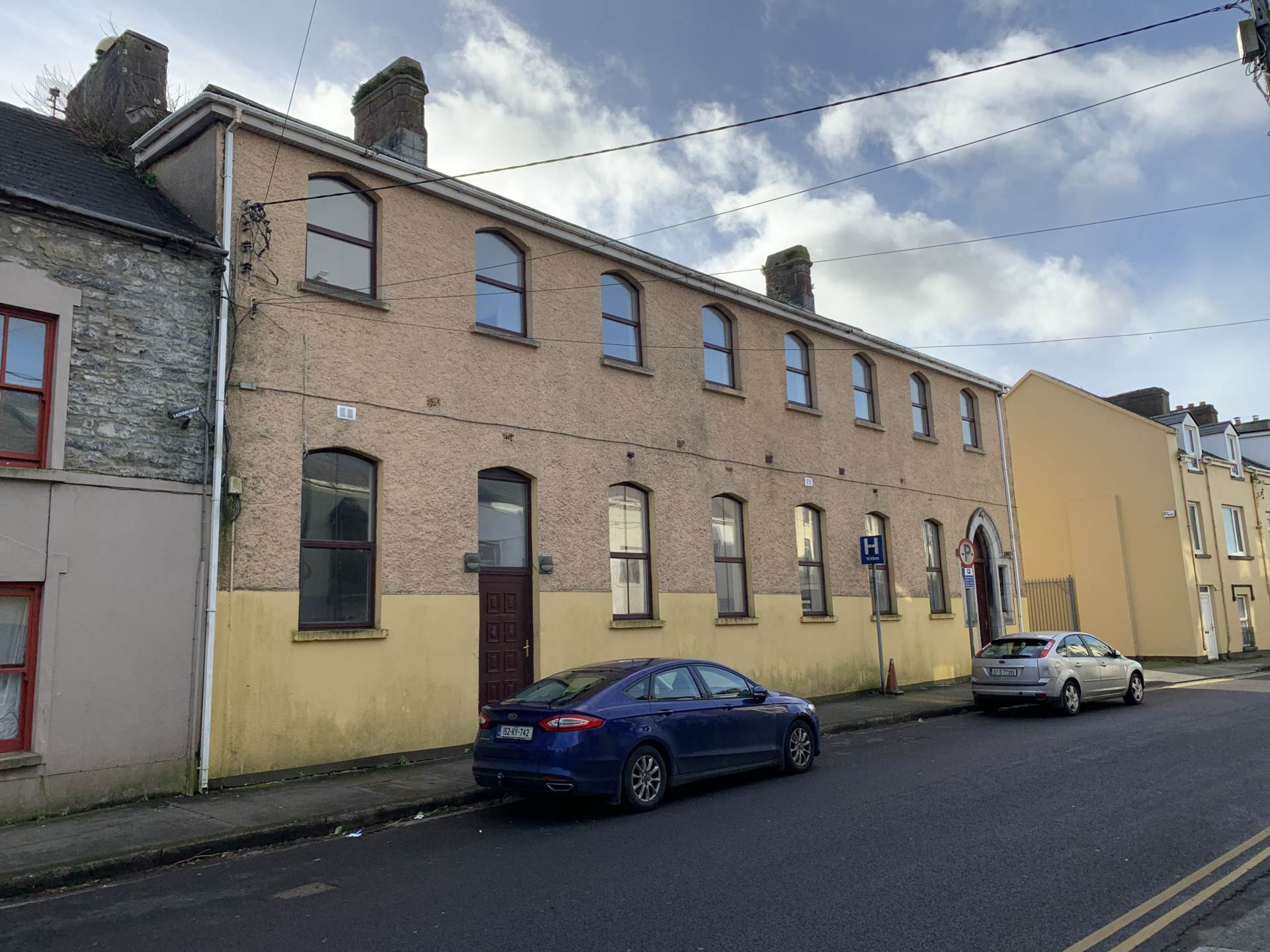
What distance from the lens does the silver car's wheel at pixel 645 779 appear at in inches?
346

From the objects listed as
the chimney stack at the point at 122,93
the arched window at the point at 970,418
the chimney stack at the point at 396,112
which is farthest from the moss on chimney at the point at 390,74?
the arched window at the point at 970,418

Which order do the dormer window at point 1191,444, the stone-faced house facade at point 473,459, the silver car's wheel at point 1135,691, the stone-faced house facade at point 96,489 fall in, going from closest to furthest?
the stone-faced house facade at point 96,489 → the stone-faced house facade at point 473,459 → the silver car's wheel at point 1135,691 → the dormer window at point 1191,444

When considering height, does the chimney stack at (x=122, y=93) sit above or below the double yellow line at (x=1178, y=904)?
above

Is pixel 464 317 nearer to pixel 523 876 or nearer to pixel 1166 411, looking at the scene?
pixel 523 876

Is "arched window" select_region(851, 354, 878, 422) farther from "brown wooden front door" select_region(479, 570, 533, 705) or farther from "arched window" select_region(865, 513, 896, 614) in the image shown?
"brown wooden front door" select_region(479, 570, 533, 705)

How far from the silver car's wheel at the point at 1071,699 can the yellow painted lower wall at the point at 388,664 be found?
15.8 feet

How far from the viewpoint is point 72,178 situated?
421 inches

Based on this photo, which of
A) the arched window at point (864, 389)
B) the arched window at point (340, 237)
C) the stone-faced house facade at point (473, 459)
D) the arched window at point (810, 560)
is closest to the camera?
the stone-faced house facade at point (473, 459)

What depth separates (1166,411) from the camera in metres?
31.1

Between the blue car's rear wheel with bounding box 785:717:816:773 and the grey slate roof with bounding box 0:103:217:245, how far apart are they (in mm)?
8692

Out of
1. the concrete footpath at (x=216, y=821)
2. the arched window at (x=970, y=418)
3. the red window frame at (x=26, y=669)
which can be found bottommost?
the concrete footpath at (x=216, y=821)

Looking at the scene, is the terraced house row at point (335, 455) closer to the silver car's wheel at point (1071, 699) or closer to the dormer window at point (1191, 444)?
the silver car's wheel at point (1071, 699)

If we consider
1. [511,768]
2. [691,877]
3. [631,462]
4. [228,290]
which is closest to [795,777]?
[511,768]

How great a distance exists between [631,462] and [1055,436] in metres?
20.7
